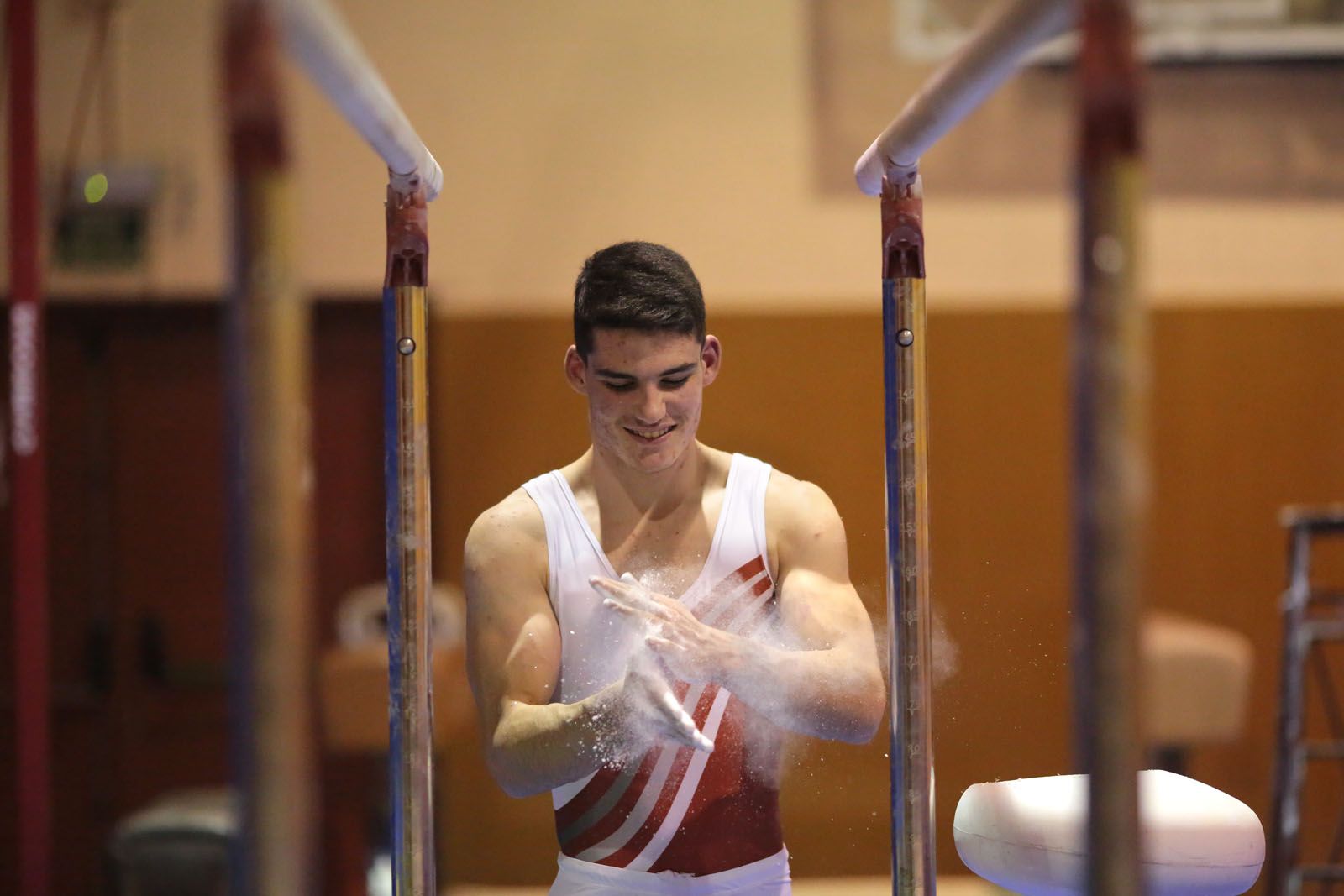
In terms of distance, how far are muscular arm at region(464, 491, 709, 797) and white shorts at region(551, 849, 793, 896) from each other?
15cm

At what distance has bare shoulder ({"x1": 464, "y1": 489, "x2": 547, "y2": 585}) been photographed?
5.19ft

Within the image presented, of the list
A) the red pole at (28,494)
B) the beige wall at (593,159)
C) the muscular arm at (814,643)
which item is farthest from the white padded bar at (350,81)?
the beige wall at (593,159)

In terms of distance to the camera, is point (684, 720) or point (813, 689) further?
point (813, 689)

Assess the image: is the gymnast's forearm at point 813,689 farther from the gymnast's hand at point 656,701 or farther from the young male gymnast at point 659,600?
the gymnast's hand at point 656,701

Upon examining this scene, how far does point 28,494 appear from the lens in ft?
6.94

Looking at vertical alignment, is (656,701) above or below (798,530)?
below

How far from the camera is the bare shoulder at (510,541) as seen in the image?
1.58 m

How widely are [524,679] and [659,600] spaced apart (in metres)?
0.20

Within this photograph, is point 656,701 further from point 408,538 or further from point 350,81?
point 350,81

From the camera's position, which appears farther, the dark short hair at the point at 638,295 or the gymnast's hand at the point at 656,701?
the dark short hair at the point at 638,295

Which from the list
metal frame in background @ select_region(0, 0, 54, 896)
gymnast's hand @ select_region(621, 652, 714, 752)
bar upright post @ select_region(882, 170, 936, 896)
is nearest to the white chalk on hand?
gymnast's hand @ select_region(621, 652, 714, 752)

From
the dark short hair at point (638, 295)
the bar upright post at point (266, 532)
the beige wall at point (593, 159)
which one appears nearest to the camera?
the bar upright post at point (266, 532)

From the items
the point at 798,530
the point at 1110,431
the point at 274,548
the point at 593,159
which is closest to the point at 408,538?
the point at 798,530

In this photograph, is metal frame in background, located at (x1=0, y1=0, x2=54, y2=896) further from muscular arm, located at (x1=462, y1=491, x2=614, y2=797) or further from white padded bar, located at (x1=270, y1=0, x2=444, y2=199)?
white padded bar, located at (x1=270, y1=0, x2=444, y2=199)
